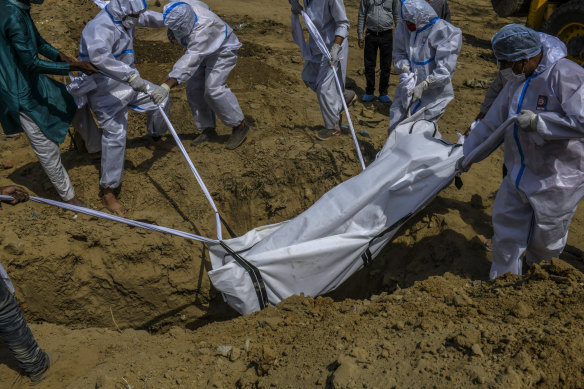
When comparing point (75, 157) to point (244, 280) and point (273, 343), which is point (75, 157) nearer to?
point (244, 280)

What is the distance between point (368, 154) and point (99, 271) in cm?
287

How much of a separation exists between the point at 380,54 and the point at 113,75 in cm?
399

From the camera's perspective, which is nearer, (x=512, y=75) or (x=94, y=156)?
(x=512, y=75)

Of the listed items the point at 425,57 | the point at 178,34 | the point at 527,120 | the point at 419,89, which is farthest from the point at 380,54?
the point at 527,120

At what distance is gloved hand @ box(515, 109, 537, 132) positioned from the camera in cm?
251

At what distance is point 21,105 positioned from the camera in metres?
3.65

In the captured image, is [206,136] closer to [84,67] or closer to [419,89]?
[84,67]

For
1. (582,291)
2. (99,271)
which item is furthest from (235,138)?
(582,291)

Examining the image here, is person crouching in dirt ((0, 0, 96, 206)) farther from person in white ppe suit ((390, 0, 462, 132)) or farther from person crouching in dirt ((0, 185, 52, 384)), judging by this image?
person in white ppe suit ((390, 0, 462, 132))

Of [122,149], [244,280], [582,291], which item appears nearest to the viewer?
[582,291]

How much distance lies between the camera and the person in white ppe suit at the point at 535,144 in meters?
2.48

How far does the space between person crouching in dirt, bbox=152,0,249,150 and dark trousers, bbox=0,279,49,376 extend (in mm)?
2251

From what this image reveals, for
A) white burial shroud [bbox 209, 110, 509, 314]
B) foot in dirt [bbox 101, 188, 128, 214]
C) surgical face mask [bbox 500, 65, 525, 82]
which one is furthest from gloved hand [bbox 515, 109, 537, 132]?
foot in dirt [bbox 101, 188, 128, 214]

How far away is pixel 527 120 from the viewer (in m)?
2.52
